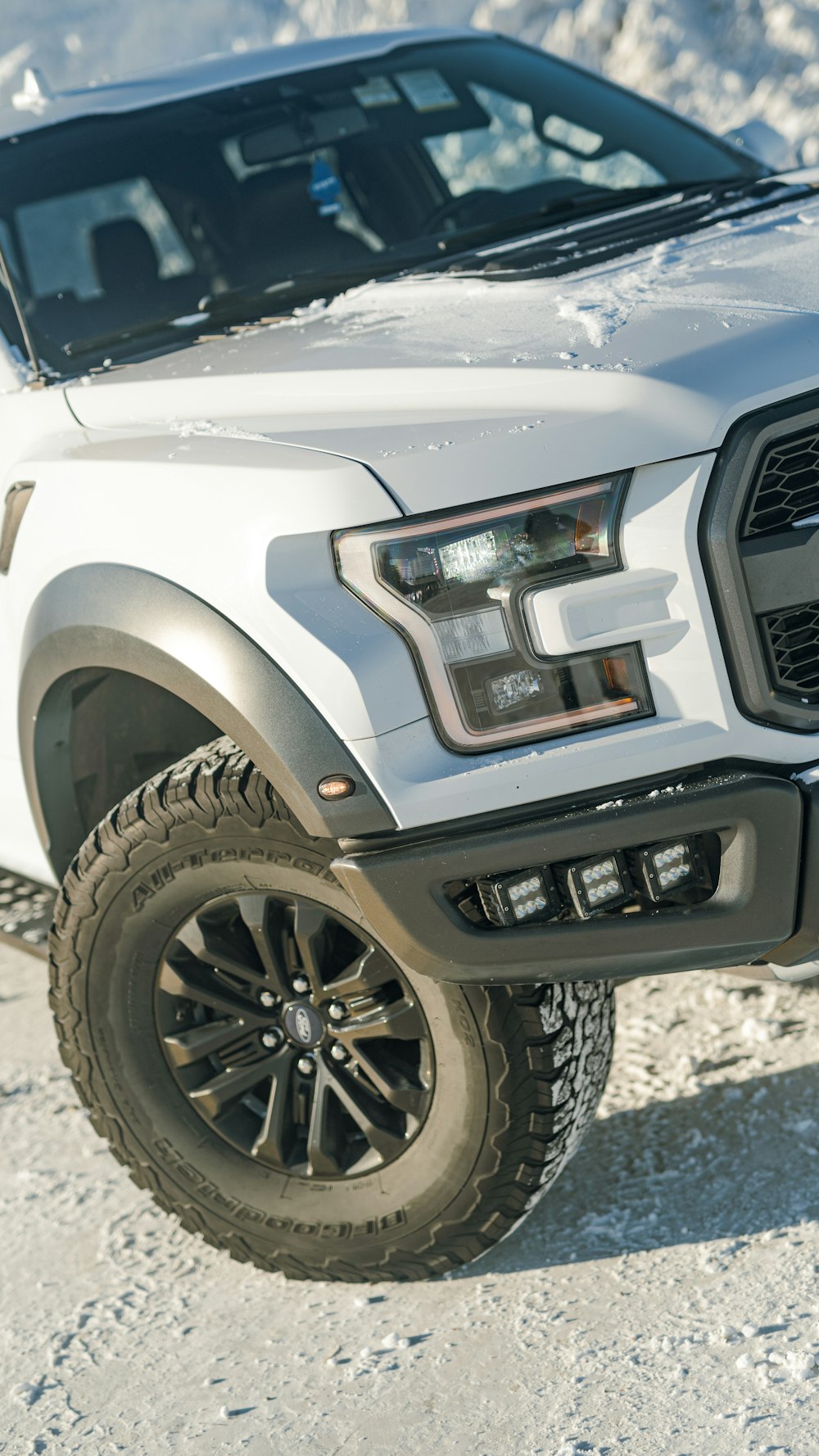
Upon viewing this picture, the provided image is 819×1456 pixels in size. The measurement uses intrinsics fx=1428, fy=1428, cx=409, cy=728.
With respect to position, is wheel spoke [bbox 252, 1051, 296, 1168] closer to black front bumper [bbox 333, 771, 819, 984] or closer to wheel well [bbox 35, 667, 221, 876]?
black front bumper [bbox 333, 771, 819, 984]

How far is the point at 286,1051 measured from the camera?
242cm

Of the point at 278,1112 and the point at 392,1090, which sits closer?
the point at 392,1090

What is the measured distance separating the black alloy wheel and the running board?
21.5 inches

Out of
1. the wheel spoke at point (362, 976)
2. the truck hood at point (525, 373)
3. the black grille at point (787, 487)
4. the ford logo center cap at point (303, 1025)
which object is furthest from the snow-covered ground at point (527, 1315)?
the truck hood at point (525, 373)

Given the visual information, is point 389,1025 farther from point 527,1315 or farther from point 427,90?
point 427,90

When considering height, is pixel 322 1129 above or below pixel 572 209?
below

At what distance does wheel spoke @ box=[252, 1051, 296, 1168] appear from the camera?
2.42 meters

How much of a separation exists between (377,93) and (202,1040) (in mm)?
2543

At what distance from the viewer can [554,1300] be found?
2.35 metres

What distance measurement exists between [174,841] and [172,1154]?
2.01ft

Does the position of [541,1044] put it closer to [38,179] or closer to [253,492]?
[253,492]

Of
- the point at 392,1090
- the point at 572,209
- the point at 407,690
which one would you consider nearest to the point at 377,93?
the point at 572,209

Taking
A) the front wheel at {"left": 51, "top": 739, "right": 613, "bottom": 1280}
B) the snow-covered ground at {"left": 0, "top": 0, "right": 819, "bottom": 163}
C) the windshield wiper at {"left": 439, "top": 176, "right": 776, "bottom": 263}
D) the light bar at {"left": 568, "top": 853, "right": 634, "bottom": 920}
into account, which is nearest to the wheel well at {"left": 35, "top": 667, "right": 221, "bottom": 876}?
the front wheel at {"left": 51, "top": 739, "right": 613, "bottom": 1280}

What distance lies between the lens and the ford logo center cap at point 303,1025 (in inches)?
92.7
